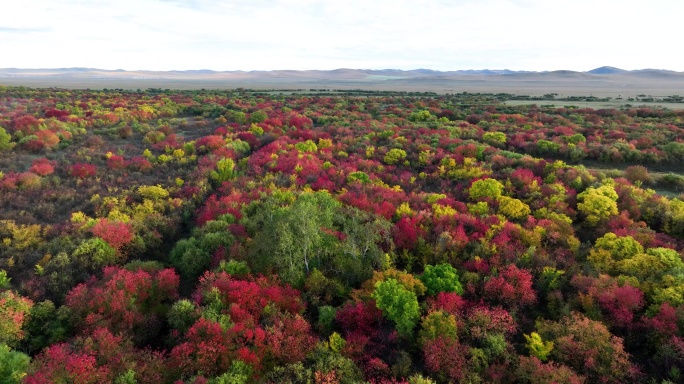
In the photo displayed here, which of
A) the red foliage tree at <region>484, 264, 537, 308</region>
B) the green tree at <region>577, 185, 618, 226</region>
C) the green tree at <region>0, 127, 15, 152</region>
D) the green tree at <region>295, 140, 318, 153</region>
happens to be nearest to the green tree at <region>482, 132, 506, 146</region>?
the green tree at <region>577, 185, 618, 226</region>

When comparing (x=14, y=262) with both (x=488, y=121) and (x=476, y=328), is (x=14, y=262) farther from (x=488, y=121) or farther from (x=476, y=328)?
(x=488, y=121)

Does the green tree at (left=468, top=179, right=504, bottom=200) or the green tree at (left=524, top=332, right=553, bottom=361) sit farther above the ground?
the green tree at (left=468, top=179, right=504, bottom=200)

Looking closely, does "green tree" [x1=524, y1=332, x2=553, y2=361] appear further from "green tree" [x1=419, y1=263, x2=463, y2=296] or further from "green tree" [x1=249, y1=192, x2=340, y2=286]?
"green tree" [x1=249, y1=192, x2=340, y2=286]

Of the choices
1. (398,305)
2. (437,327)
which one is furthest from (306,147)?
(437,327)

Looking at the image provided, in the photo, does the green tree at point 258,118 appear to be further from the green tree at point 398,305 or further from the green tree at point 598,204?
the green tree at point 398,305

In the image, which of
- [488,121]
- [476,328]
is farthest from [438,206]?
[488,121]

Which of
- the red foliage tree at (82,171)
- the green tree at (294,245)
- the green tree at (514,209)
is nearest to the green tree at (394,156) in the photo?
the green tree at (514,209)
